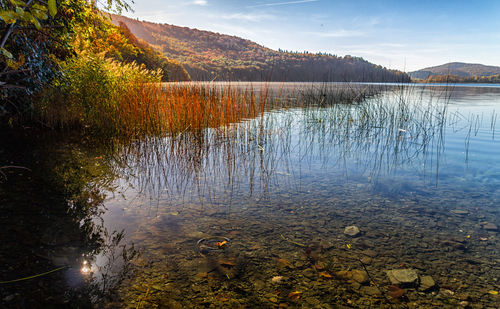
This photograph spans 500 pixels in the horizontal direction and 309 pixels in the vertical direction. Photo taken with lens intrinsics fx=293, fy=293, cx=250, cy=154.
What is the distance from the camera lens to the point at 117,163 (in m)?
4.73

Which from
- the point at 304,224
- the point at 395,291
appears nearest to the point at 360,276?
the point at 395,291

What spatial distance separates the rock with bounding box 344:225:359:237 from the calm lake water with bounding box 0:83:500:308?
19 millimetres

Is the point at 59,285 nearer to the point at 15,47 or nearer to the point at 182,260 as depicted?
the point at 182,260

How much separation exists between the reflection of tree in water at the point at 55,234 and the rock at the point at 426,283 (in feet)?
6.77

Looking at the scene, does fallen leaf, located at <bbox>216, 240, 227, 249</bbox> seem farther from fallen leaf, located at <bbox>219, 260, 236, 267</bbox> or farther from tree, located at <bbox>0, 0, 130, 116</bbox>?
tree, located at <bbox>0, 0, 130, 116</bbox>

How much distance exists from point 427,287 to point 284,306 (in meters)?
1.00

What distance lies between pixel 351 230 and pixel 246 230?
0.99 m

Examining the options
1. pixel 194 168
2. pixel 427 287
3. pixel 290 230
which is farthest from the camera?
pixel 194 168

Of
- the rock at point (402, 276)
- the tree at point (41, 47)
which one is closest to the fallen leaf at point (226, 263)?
the rock at point (402, 276)

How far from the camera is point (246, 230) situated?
2744mm

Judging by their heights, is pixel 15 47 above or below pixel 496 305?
above

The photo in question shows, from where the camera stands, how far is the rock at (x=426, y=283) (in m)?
1.96

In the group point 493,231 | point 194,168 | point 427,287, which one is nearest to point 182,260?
point 427,287

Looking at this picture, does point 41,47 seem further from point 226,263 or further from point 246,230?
point 226,263
